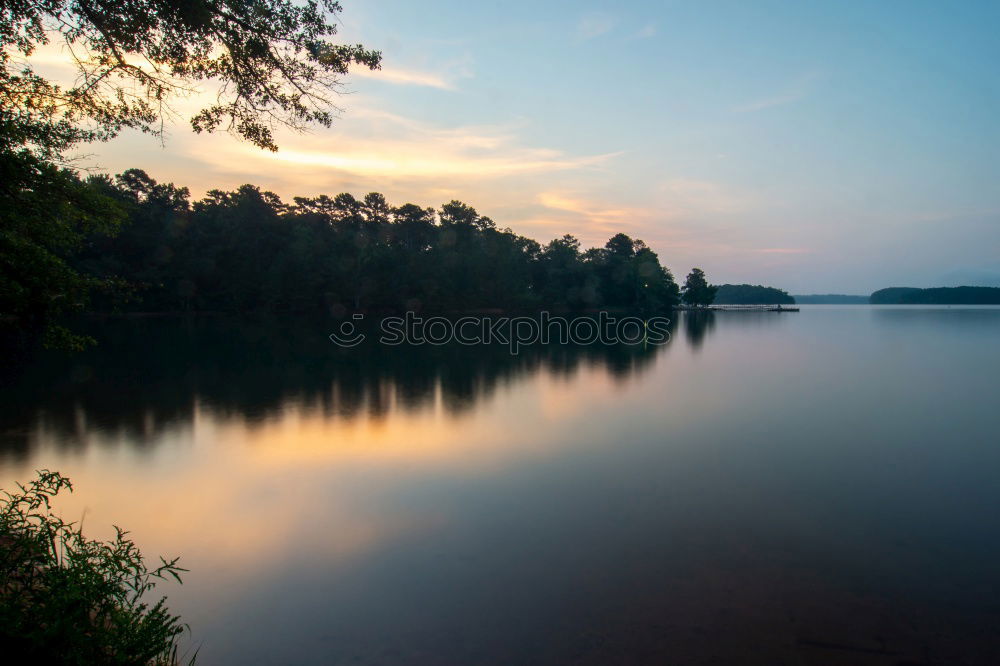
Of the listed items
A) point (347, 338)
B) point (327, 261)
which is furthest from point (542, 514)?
point (327, 261)

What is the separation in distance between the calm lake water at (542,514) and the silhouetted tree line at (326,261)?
4670cm

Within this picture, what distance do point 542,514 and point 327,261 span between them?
8088 centimetres

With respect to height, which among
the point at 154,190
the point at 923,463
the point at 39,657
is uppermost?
the point at 154,190

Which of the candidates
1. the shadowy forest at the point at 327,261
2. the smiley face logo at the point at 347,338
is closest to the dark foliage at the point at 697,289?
the shadowy forest at the point at 327,261

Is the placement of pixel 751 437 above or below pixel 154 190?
below

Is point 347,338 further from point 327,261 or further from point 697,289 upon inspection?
point 697,289

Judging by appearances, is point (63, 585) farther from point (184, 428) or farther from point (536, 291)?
point (536, 291)

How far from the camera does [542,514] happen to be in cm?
995

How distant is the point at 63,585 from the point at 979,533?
497 inches

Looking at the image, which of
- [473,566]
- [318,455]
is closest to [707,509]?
[473,566]

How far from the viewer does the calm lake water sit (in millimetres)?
6320

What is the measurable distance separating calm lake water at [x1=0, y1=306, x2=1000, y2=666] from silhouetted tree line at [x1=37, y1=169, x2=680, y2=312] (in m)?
46.7

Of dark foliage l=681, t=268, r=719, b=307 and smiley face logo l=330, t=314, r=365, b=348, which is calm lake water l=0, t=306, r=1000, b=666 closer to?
→ smiley face logo l=330, t=314, r=365, b=348

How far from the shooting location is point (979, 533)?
911cm
